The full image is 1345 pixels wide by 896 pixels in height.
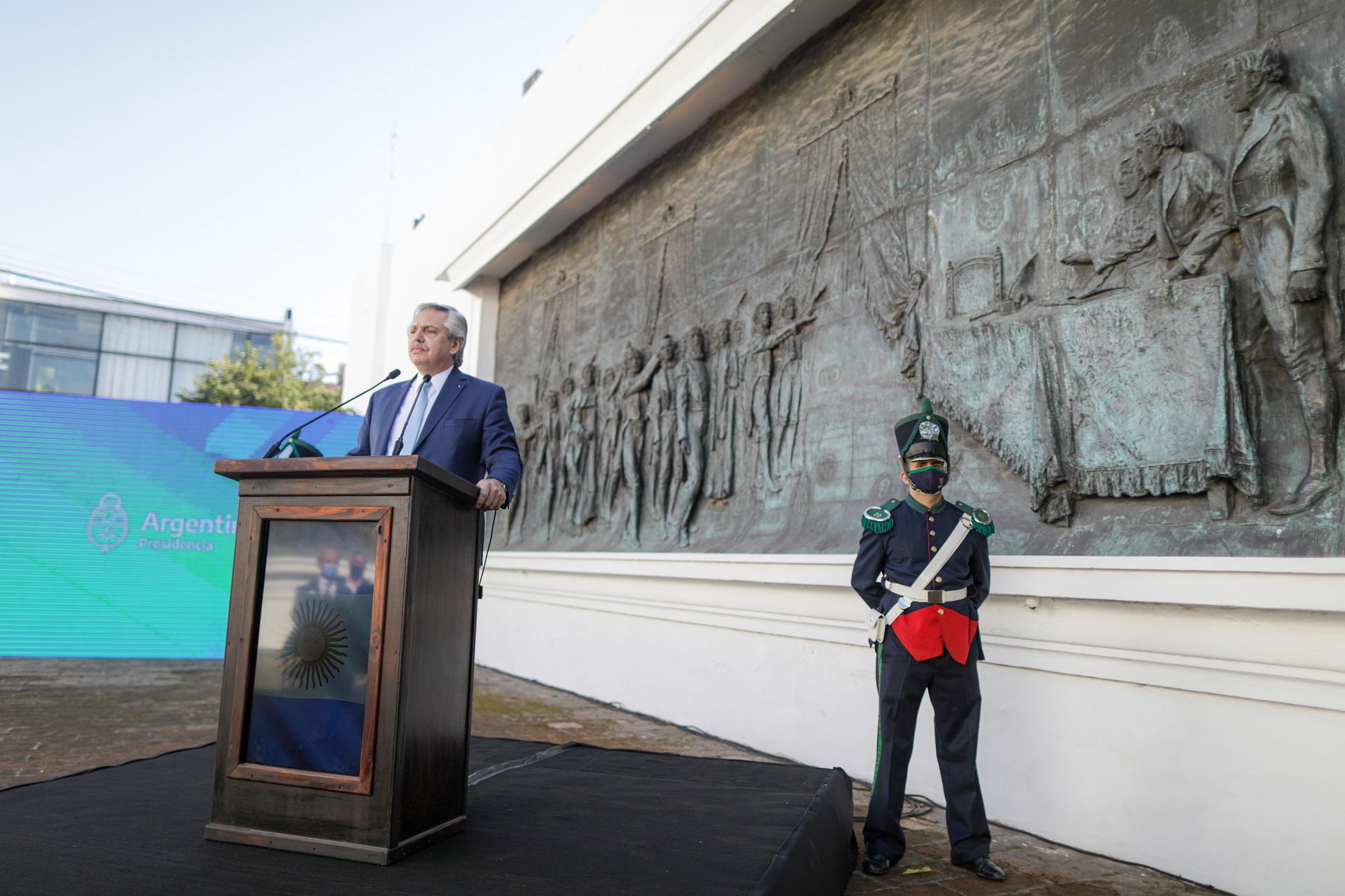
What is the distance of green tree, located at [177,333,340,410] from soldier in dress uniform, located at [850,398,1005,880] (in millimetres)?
26616

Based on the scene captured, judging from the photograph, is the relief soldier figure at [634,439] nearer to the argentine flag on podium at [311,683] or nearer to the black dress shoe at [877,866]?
the black dress shoe at [877,866]

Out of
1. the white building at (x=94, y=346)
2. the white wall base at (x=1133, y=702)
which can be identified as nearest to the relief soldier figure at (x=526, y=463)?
the white wall base at (x=1133, y=702)

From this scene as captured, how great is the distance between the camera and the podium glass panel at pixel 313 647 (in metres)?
2.46

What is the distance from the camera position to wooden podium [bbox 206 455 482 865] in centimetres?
238

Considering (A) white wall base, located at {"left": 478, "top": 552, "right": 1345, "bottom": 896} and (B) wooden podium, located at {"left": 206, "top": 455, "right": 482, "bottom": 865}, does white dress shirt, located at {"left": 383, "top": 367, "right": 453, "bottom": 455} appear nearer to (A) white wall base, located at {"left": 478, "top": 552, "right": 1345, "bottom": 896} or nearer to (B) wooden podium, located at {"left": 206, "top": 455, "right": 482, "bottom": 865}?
(B) wooden podium, located at {"left": 206, "top": 455, "right": 482, "bottom": 865}

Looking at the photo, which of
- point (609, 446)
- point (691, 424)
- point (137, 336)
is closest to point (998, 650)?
point (691, 424)

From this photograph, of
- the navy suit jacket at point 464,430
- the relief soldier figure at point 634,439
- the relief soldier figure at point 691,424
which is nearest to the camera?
the navy suit jacket at point 464,430

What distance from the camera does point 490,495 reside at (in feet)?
9.28

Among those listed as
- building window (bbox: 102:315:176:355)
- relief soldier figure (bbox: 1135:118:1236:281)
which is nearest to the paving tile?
relief soldier figure (bbox: 1135:118:1236:281)

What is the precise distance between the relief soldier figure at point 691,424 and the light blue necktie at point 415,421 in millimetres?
4332

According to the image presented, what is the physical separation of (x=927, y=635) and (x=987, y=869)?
0.88 meters

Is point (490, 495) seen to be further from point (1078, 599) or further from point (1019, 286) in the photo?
point (1019, 286)

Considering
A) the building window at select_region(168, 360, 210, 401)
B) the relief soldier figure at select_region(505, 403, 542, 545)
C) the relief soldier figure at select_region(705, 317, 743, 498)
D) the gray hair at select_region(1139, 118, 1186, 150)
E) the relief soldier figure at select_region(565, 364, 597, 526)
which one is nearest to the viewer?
the gray hair at select_region(1139, 118, 1186, 150)

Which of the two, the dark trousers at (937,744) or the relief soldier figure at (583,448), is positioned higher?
the relief soldier figure at (583,448)
